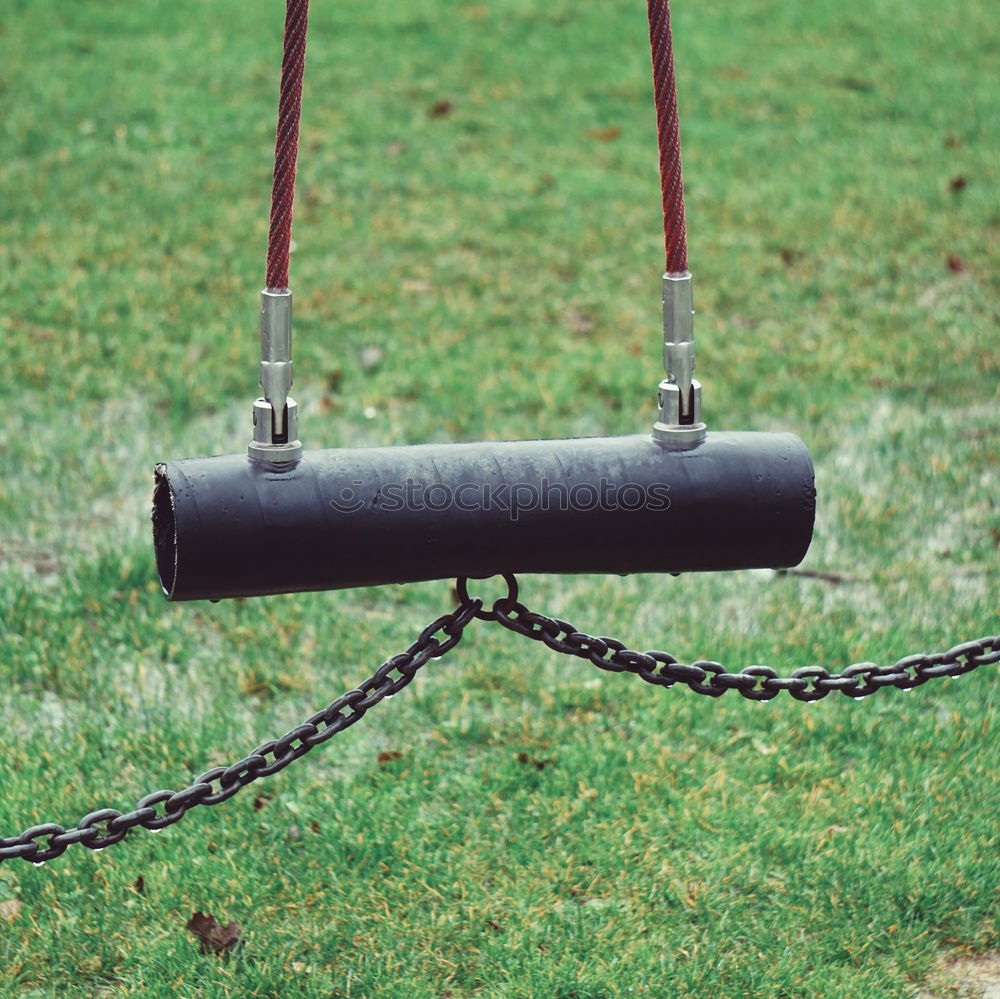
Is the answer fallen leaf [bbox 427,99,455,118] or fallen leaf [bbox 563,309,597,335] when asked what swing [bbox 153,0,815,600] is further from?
fallen leaf [bbox 427,99,455,118]

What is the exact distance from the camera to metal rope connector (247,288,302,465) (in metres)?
2.89

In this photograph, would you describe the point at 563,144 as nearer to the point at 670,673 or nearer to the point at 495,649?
the point at 495,649

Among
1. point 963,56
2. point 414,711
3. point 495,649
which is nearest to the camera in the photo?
point 414,711

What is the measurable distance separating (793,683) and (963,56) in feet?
30.6

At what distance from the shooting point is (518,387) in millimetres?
6871

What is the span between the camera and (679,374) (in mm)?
3064

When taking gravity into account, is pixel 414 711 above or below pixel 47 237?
below

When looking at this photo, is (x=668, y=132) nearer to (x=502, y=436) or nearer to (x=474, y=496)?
(x=474, y=496)

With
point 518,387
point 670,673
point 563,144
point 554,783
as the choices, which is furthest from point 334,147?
point 670,673

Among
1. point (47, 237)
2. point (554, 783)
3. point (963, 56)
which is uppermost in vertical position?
point (963, 56)

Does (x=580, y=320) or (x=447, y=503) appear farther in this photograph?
(x=580, y=320)

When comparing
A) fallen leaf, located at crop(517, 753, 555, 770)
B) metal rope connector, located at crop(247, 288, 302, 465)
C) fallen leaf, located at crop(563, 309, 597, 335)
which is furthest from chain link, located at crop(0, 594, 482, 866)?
fallen leaf, located at crop(563, 309, 597, 335)

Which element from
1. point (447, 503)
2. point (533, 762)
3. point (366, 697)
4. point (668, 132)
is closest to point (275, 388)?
point (447, 503)

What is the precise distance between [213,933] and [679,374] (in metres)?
1.92
